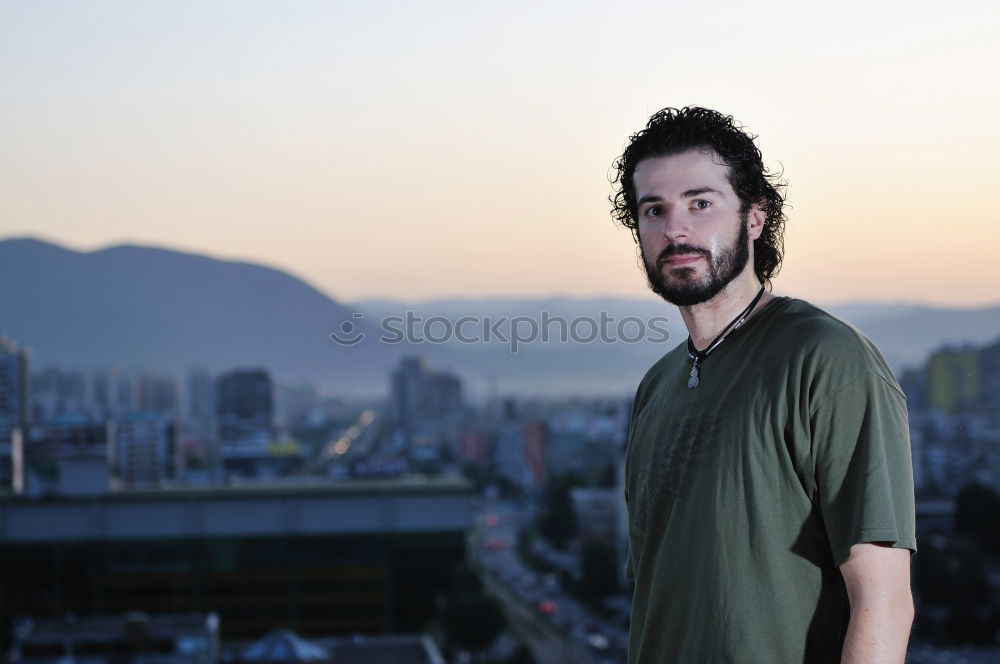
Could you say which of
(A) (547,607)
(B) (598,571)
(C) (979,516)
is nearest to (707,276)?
(C) (979,516)

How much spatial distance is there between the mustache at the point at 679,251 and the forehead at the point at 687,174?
0.04m

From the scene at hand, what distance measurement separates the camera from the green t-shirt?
0.76 metres

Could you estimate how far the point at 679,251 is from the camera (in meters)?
0.90

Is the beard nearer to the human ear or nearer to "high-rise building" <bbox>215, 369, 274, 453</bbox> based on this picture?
the human ear

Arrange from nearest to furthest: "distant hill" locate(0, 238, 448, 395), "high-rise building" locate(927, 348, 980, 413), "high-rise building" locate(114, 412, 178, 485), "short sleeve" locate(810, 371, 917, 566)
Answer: "short sleeve" locate(810, 371, 917, 566) → "high-rise building" locate(927, 348, 980, 413) → "high-rise building" locate(114, 412, 178, 485) → "distant hill" locate(0, 238, 448, 395)

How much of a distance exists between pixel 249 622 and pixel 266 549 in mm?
754

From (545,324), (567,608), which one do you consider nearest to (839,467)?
(545,324)

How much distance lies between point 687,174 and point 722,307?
10 centimetres

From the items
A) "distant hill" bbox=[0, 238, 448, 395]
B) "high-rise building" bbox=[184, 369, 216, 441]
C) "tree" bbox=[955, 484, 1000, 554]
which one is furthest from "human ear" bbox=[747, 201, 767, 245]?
"high-rise building" bbox=[184, 369, 216, 441]

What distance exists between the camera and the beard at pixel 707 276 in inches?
35.1

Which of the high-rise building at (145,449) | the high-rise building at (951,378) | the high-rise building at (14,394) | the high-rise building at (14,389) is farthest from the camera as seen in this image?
the high-rise building at (145,449)

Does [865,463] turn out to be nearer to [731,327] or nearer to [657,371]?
[731,327]

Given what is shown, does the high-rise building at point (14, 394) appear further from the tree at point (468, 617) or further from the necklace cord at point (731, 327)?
the necklace cord at point (731, 327)

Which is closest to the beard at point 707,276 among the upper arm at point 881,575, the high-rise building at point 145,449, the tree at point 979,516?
the upper arm at point 881,575
